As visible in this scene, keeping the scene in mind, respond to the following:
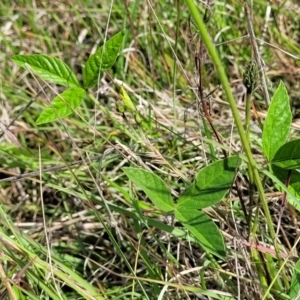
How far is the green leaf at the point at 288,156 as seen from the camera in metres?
0.79

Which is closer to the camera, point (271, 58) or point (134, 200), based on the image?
point (134, 200)

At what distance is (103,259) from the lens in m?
1.25

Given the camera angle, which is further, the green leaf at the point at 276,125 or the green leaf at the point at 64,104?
the green leaf at the point at 64,104

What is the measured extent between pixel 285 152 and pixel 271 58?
32.7 inches

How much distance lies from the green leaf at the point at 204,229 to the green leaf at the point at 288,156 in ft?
0.45

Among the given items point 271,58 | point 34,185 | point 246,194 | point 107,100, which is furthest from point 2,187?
point 271,58

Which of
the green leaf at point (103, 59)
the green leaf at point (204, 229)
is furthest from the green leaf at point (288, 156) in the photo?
the green leaf at point (103, 59)

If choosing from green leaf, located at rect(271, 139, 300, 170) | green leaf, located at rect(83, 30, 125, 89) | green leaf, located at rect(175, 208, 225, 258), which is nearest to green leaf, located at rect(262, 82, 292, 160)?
green leaf, located at rect(271, 139, 300, 170)

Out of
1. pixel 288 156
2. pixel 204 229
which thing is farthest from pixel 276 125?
pixel 204 229

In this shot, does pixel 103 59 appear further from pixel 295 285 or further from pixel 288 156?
pixel 295 285

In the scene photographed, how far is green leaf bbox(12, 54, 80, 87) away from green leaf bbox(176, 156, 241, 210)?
11.6 inches

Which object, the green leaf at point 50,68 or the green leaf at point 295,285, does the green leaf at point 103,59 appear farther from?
the green leaf at point 295,285

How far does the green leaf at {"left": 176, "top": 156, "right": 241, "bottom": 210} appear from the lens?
2.62 ft

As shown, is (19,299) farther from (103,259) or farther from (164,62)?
(164,62)
